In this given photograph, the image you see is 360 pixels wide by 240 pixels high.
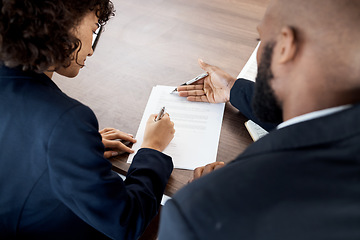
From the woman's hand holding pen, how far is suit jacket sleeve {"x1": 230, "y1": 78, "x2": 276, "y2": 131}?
0.77 feet

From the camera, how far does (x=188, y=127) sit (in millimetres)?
1013

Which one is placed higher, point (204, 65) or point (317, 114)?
point (317, 114)

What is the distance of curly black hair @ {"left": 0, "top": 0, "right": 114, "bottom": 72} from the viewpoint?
63 centimetres

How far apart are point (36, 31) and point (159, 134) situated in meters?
0.44

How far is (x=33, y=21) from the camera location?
651mm

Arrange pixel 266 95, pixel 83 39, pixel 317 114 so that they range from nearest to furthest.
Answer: pixel 317 114 → pixel 266 95 → pixel 83 39

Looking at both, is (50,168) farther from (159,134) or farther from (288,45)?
(288,45)

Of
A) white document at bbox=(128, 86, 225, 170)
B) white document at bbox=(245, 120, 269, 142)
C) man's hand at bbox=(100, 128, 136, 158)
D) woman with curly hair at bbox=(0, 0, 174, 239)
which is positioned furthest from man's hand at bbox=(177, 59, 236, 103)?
woman with curly hair at bbox=(0, 0, 174, 239)

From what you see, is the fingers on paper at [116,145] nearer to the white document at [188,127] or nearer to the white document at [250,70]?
the white document at [188,127]

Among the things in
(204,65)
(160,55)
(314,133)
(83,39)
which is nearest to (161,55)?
(160,55)

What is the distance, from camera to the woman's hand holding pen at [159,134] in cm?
95

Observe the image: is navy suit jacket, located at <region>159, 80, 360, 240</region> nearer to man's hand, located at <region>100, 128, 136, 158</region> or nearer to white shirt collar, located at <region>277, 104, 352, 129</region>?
white shirt collar, located at <region>277, 104, 352, 129</region>

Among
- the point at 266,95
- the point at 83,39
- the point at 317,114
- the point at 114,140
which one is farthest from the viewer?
the point at 114,140

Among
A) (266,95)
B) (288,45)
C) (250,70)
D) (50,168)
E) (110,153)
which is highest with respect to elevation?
(288,45)
